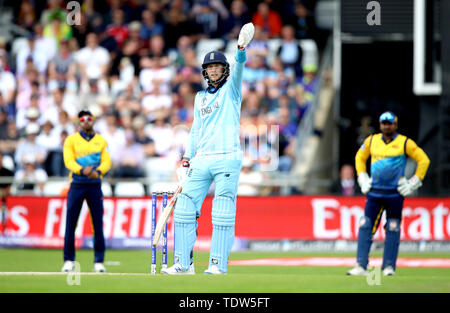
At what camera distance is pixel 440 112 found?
17.9m

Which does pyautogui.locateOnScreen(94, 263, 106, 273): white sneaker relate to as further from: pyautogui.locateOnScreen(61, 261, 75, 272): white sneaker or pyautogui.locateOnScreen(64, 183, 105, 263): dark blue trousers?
pyautogui.locateOnScreen(61, 261, 75, 272): white sneaker

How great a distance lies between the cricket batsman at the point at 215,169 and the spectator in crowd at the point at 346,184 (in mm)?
9033

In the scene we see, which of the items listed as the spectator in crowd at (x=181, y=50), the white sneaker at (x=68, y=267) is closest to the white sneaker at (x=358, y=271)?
the white sneaker at (x=68, y=267)

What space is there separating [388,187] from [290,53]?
32.6 ft

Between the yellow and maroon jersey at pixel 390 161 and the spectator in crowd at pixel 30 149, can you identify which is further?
the spectator in crowd at pixel 30 149

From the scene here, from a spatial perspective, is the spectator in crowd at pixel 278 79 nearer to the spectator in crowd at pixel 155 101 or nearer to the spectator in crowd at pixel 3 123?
the spectator in crowd at pixel 155 101

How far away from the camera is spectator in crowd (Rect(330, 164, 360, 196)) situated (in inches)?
731

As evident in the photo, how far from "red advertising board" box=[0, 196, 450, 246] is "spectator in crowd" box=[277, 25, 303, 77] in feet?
15.7

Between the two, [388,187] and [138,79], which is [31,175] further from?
[388,187]

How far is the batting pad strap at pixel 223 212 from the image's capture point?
9.53 metres

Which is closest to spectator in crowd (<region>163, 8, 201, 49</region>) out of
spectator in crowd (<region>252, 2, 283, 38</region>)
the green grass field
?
spectator in crowd (<region>252, 2, 283, 38</region>)

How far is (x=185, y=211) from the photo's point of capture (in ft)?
31.8
